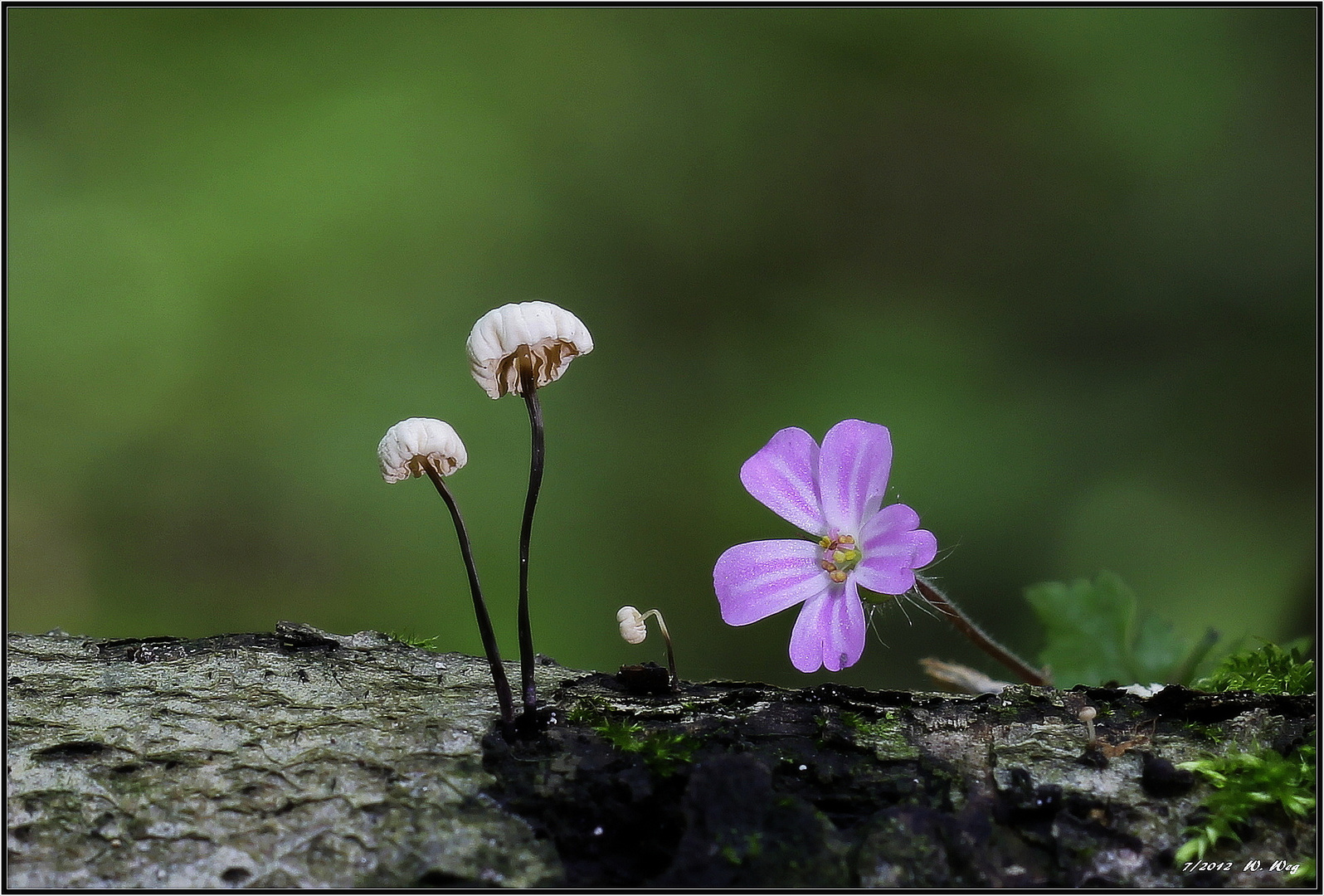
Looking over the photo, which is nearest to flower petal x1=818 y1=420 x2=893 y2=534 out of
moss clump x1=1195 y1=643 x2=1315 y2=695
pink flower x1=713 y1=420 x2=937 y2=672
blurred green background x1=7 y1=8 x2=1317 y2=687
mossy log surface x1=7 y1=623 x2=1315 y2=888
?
pink flower x1=713 y1=420 x2=937 y2=672

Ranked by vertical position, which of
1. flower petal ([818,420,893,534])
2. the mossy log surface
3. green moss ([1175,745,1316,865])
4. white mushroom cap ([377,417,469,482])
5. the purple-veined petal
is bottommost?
green moss ([1175,745,1316,865])

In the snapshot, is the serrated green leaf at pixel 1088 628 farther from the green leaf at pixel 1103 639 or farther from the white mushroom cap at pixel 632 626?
the white mushroom cap at pixel 632 626

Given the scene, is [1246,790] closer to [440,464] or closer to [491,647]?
[491,647]

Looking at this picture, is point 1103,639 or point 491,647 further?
point 1103,639

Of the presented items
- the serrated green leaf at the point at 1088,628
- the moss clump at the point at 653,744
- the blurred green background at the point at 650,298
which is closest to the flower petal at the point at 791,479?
the moss clump at the point at 653,744

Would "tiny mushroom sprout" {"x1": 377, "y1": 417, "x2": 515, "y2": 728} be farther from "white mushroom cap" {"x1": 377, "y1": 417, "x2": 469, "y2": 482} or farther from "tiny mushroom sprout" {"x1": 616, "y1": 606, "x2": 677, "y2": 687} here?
"tiny mushroom sprout" {"x1": 616, "y1": 606, "x2": 677, "y2": 687}

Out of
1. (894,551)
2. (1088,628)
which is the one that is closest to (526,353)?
(894,551)
